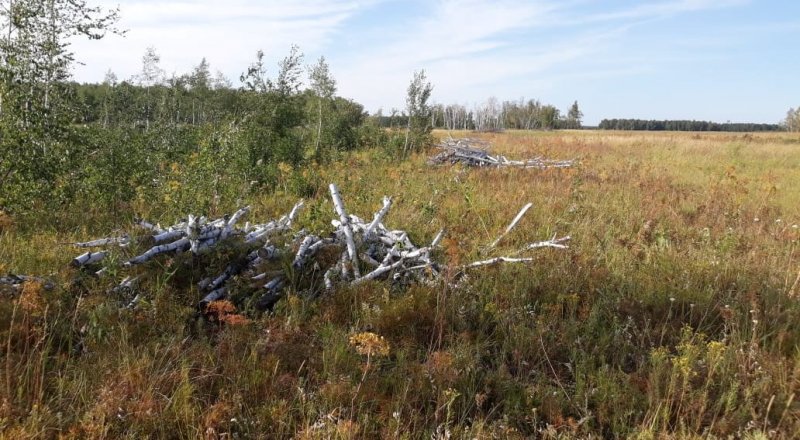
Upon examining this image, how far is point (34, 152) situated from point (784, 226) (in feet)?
31.8

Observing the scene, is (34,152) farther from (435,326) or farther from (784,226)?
(784,226)

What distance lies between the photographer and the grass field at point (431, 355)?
240 cm

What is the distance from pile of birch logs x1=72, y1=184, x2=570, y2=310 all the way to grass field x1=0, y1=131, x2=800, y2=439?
0.55 ft

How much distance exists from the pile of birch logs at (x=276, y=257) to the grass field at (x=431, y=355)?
168mm

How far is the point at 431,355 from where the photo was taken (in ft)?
10.2

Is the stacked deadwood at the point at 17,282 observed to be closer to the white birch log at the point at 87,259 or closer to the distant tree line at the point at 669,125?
the white birch log at the point at 87,259

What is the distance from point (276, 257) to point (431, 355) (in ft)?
5.40

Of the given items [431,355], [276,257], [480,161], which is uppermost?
[480,161]

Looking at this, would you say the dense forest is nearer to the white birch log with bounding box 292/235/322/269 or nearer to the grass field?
the grass field

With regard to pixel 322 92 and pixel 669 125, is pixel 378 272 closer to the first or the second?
pixel 322 92

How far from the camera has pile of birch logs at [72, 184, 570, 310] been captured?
11.8 feet

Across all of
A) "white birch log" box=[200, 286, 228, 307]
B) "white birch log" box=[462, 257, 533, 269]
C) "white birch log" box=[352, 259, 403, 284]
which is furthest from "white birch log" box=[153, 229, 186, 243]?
"white birch log" box=[462, 257, 533, 269]

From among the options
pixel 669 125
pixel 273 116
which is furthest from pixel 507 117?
pixel 273 116

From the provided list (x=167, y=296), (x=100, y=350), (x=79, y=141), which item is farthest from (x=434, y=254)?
(x=79, y=141)
